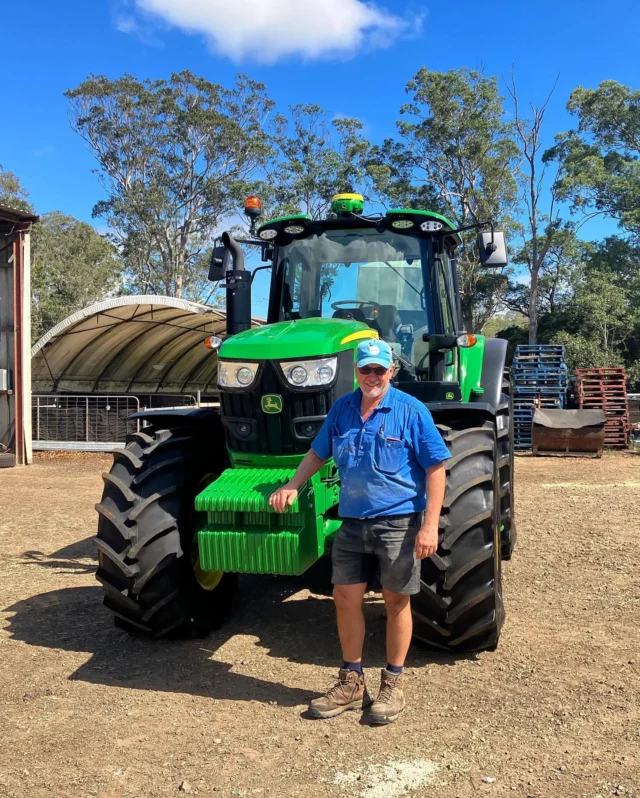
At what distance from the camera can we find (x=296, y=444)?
4250mm

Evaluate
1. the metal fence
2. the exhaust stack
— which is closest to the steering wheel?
the exhaust stack

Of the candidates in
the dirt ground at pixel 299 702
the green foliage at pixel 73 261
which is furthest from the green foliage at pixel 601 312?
the green foliage at pixel 73 261

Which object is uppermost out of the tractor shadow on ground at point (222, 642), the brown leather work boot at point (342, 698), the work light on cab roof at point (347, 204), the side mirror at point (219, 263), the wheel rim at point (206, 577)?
the work light on cab roof at point (347, 204)

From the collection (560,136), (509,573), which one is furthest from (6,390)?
(560,136)

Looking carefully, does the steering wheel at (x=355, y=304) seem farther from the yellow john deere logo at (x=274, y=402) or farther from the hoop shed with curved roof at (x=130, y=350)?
the hoop shed with curved roof at (x=130, y=350)

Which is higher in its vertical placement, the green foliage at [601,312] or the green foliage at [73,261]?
the green foliage at [73,261]

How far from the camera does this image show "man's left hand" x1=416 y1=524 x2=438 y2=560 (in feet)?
11.3

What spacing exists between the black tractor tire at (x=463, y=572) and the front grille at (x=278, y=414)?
2.32ft

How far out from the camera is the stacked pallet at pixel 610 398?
56.0ft

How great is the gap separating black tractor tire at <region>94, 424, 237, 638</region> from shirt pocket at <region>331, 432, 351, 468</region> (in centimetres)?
123

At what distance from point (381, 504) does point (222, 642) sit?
5.81 ft

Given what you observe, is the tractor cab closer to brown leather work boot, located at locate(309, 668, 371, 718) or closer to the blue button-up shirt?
the blue button-up shirt

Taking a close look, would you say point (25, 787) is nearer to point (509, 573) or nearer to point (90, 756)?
point (90, 756)

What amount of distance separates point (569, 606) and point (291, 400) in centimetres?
261
